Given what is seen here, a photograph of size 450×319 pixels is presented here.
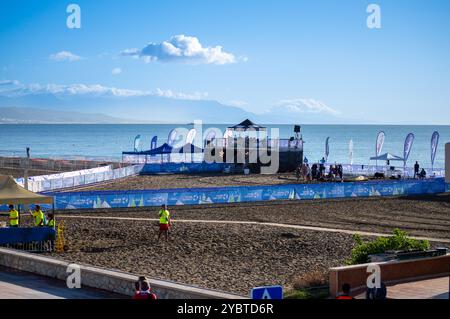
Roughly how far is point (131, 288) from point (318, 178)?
121ft

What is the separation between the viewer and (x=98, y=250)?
24031mm

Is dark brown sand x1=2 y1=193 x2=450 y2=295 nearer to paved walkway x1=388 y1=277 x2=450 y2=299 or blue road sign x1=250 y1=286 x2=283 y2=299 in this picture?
paved walkway x1=388 y1=277 x2=450 y2=299

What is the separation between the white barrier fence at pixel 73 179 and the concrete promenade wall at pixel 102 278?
2014 centimetres

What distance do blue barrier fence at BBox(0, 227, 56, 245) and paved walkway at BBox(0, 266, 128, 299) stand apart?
17.8 ft

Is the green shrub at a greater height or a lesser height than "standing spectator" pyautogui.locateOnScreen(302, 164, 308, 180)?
lesser

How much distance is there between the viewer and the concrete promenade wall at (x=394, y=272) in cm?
1516

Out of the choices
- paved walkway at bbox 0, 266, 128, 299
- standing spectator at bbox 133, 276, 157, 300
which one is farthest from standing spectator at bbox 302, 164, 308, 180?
standing spectator at bbox 133, 276, 157, 300

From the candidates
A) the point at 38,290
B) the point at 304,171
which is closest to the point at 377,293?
the point at 38,290

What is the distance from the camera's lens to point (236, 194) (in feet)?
128

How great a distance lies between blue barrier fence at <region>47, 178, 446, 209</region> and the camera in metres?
35.1

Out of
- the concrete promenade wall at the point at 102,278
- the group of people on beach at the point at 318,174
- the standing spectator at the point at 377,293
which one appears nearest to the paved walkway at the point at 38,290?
the concrete promenade wall at the point at 102,278

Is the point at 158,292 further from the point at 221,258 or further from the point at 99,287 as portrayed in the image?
the point at 221,258

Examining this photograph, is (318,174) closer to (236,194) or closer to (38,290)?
(236,194)

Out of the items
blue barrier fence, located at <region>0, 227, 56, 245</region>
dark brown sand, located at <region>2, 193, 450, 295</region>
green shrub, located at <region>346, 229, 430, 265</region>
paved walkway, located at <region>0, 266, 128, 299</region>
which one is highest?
green shrub, located at <region>346, 229, 430, 265</region>
